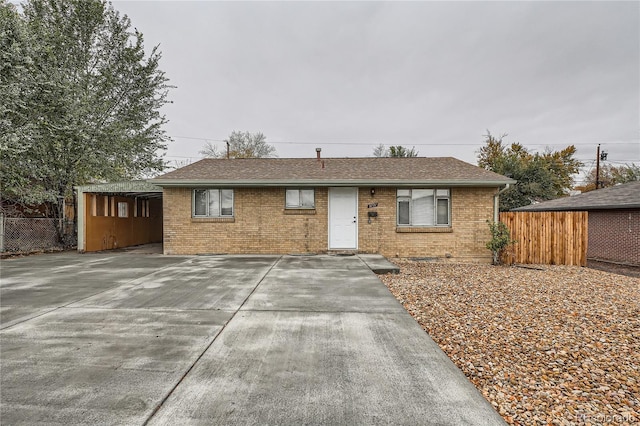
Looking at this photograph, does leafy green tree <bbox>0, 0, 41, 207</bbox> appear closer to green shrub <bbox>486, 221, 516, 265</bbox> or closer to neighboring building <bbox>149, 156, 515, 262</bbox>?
neighboring building <bbox>149, 156, 515, 262</bbox>

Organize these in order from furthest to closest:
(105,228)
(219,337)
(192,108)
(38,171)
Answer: (192,108) < (105,228) < (38,171) < (219,337)

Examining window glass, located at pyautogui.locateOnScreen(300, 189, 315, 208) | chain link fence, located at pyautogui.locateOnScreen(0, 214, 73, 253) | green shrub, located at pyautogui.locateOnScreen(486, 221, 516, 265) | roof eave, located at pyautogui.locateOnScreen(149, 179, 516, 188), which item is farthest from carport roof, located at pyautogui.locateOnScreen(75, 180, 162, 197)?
green shrub, located at pyautogui.locateOnScreen(486, 221, 516, 265)

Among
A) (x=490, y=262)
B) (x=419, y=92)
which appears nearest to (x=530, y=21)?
(x=419, y=92)

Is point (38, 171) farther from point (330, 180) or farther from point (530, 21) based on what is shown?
point (530, 21)

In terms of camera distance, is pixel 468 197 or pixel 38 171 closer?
pixel 468 197

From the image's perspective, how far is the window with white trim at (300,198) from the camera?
9883mm

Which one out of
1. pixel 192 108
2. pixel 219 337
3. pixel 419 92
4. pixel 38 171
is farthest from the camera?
pixel 192 108

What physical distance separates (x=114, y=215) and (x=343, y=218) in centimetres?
962

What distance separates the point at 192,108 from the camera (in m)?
20.8

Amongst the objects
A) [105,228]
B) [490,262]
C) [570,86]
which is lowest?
[490,262]

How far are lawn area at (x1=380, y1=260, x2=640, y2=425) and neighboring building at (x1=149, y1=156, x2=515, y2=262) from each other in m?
3.08

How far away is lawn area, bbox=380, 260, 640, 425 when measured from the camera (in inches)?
85.7

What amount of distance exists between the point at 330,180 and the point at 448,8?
913 centimetres

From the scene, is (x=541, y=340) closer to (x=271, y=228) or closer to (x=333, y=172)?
(x=271, y=228)
